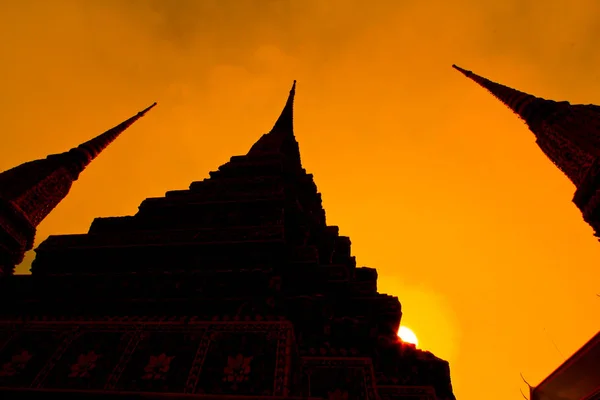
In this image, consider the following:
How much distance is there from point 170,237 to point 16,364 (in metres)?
3.09

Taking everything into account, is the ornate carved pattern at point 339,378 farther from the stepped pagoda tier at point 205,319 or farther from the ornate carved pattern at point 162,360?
the ornate carved pattern at point 162,360

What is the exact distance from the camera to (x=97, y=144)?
1330 cm

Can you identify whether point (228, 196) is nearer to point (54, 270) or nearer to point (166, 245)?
point (166, 245)

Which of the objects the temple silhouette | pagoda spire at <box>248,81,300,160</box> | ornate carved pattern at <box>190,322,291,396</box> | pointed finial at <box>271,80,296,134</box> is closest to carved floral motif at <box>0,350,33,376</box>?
ornate carved pattern at <box>190,322,291,396</box>

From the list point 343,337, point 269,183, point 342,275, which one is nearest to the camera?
point 343,337

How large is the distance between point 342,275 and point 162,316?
332cm

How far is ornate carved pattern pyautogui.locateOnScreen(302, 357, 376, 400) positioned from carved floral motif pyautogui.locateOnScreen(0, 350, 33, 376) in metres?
3.75

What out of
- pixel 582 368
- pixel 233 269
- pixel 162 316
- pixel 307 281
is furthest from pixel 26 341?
pixel 582 368

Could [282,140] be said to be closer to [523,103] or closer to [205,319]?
[523,103]

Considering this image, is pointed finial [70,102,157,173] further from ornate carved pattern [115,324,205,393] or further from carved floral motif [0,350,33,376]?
ornate carved pattern [115,324,205,393]

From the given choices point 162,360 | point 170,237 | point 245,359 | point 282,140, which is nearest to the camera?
point 245,359

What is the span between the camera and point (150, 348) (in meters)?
5.32

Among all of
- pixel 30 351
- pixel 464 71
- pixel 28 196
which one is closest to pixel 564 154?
pixel 464 71

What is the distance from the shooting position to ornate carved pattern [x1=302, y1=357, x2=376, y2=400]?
500 cm
